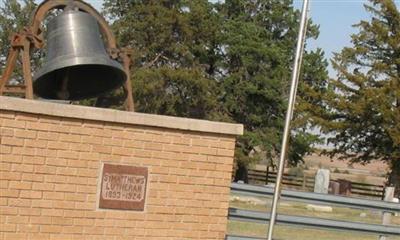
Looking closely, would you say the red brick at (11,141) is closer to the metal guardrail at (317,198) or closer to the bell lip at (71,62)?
the bell lip at (71,62)

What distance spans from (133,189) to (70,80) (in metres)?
2.06

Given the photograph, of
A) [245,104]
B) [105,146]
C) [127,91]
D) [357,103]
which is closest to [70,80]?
[127,91]

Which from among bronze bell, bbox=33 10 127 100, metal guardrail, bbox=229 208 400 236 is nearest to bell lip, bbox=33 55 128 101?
bronze bell, bbox=33 10 127 100

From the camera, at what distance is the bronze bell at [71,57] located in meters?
8.12

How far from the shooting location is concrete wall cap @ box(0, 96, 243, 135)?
22.7 feet

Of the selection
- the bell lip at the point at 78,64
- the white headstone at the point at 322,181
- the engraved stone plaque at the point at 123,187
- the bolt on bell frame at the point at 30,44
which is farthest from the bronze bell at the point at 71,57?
the white headstone at the point at 322,181

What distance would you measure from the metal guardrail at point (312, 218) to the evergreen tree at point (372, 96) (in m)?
28.8

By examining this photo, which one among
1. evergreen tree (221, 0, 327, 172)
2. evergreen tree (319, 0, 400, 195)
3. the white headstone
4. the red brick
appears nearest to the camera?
the red brick

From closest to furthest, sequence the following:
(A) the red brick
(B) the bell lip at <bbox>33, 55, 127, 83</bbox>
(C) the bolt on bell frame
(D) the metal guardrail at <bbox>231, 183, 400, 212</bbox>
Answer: (A) the red brick → (C) the bolt on bell frame → (B) the bell lip at <bbox>33, 55, 127, 83</bbox> → (D) the metal guardrail at <bbox>231, 183, 400, 212</bbox>

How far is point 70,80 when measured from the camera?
9.06m

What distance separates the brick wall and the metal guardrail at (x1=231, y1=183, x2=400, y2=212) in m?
1.37

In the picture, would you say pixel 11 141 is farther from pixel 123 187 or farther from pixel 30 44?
pixel 30 44

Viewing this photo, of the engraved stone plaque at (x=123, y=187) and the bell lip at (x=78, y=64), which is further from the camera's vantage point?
the bell lip at (x=78, y=64)

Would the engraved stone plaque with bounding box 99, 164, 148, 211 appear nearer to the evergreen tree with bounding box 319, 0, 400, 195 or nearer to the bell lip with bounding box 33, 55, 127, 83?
the bell lip with bounding box 33, 55, 127, 83
